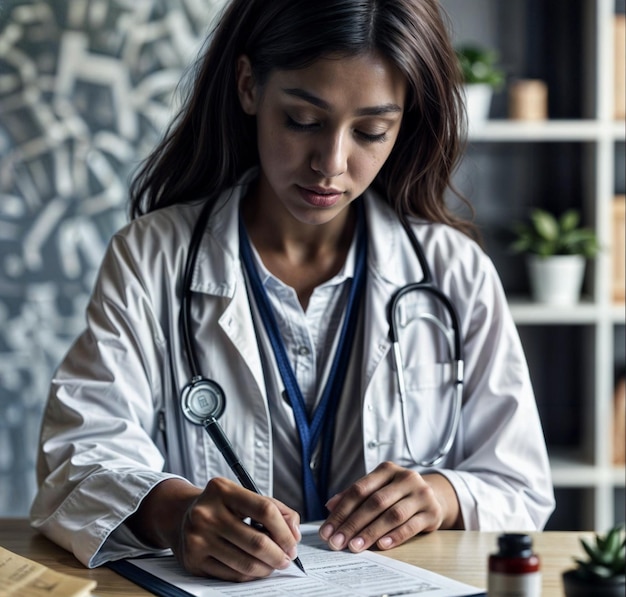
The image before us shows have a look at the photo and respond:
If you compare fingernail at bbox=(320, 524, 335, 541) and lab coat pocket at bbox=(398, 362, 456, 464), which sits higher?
lab coat pocket at bbox=(398, 362, 456, 464)

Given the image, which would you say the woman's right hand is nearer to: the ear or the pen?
the pen

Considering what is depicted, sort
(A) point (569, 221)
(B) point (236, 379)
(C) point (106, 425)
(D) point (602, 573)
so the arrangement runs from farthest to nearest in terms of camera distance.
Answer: (A) point (569, 221)
(B) point (236, 379)
(C) point (106, 425)
(D) point (602, 573)

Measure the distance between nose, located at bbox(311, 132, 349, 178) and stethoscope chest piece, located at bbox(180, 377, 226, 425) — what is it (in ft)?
1.24

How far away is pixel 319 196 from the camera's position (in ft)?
5.40

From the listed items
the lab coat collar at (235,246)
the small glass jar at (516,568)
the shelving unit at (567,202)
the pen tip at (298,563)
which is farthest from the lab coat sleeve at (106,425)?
the shelving unit at (567,202)

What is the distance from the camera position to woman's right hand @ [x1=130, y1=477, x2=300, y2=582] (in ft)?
4.14

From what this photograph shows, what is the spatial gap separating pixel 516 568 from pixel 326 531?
0.43m

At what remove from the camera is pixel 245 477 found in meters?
1.40

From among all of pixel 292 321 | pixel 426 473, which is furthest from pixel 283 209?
pixel 426 473

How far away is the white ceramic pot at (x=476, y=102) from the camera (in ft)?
9.57

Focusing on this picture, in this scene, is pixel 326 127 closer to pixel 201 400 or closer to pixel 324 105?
pixel 324 105

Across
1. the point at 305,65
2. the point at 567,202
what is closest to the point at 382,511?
the point at 305,65

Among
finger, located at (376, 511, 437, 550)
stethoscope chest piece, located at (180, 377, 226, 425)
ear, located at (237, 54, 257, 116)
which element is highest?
ear, located at (237, 54, 257, 116)

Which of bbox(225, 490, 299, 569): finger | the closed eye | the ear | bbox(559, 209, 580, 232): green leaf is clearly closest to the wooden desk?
bbox(225, 490, 299, 569): finger
